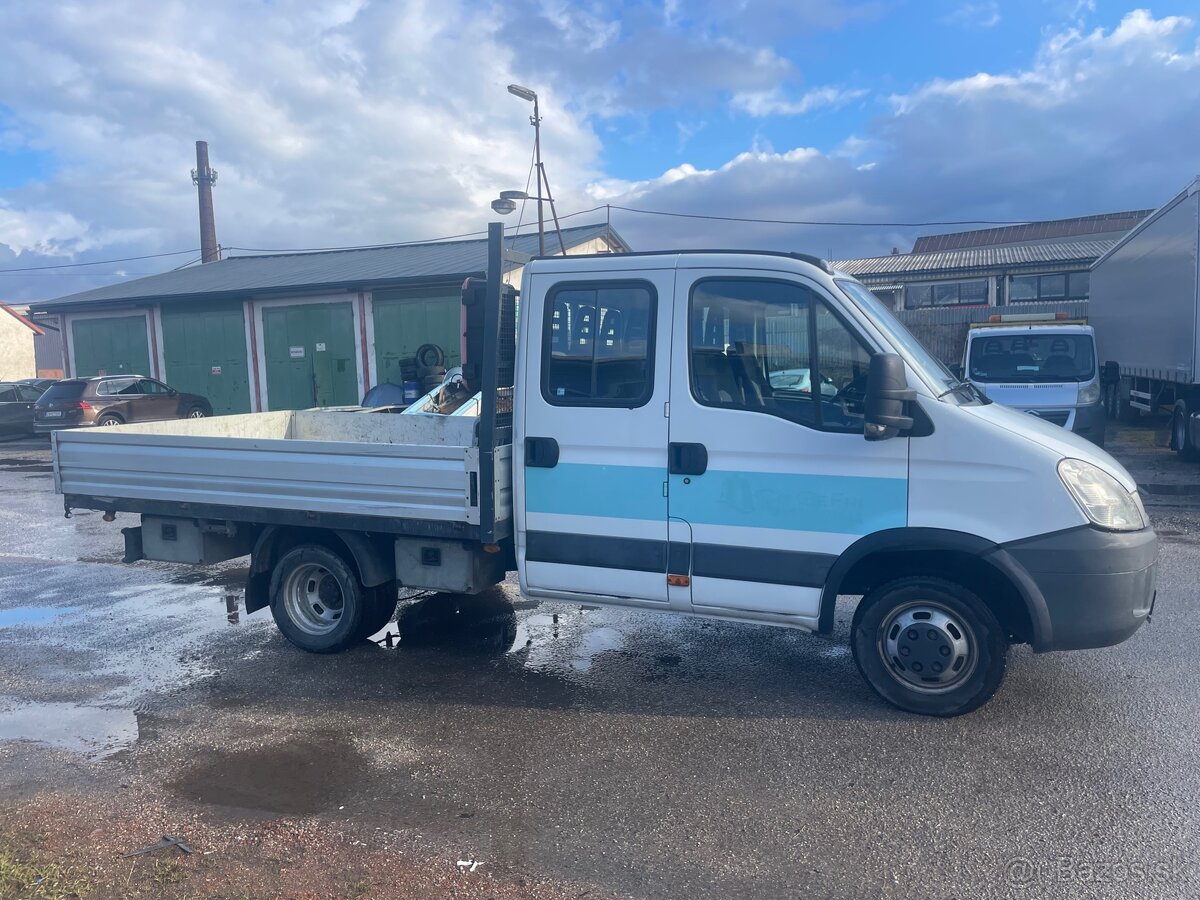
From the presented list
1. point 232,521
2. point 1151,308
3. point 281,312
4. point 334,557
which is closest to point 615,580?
point 334,557

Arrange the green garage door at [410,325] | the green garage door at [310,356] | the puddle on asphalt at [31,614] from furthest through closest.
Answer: the green garage door at [310,356] < the green garage door at [410,325] < the puddle on asphalt at [31,614]

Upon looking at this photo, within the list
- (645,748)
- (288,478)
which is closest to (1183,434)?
(645,748)

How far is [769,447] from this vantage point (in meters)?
4.78

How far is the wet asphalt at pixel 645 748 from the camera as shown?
3588mm

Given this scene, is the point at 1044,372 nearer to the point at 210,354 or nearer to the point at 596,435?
the point at 596,435

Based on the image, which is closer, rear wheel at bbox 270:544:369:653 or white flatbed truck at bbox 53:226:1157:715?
white flatbed truck at bbox 53:226:1157:715

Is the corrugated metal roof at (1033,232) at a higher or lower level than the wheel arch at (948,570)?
higher

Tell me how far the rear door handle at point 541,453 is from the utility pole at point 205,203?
125 ft

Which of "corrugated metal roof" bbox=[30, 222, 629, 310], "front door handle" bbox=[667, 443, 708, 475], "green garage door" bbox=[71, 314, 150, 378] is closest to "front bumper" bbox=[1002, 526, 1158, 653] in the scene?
"front door handle" bbox=[667, 443, 708, 475]

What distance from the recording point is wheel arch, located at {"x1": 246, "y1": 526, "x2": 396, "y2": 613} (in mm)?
5777

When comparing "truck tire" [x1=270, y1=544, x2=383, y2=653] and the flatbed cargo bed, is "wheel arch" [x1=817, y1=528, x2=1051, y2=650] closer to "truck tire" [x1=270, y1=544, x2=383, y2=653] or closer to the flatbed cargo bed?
the flatbed cargo bed

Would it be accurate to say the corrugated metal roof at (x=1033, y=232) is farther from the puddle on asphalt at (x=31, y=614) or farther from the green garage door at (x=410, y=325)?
the puddle on asphalt at (x=31, y=614)

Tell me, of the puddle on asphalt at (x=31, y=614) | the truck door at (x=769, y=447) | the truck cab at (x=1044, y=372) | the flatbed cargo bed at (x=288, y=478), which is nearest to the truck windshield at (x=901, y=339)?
the truck door at (x=769, y=447)

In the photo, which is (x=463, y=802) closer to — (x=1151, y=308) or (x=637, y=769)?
(x=637, y=769)
